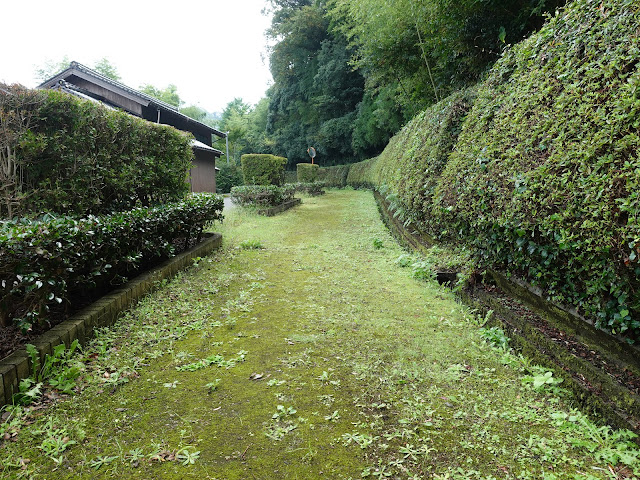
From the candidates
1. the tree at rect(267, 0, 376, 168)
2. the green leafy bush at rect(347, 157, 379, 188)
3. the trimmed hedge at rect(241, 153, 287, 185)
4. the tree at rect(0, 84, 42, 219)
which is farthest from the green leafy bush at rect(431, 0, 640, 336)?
the tree at rect(267, 0, 376, 168)

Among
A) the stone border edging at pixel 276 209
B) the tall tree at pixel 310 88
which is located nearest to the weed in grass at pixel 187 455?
the stone border edging at pixel 276 209

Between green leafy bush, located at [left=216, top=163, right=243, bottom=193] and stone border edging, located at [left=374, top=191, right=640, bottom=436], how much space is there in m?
27.2

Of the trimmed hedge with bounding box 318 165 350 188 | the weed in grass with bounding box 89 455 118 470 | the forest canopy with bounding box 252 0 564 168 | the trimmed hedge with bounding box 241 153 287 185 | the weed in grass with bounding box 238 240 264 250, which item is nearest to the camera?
the weed in grass with bounding box 89 455 118 470

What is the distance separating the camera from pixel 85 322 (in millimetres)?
2936

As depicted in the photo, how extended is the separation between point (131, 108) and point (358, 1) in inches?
447

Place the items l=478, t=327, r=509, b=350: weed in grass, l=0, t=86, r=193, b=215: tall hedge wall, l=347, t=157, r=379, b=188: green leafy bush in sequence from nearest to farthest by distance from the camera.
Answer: l=478, t=327, r=509, b=350: weed in grass → l=0, t=86, r=193, b=215: tall hedge wall → l=347, t=157, r=379, b=188: green leafy bush

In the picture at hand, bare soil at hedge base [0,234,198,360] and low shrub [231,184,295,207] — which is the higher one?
low shrub [231,184,295,207]

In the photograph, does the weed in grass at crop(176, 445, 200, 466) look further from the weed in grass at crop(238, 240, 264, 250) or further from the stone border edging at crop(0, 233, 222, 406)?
the weed in grass at crop(238, 240, 264, 250)

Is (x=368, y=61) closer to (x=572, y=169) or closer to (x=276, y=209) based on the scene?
(x=276, y=209)

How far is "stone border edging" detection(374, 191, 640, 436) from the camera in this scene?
1.93m

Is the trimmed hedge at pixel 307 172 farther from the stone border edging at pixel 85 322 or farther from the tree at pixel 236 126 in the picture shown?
the stone border edging at pixel 85 322

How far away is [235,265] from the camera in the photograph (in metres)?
5.67

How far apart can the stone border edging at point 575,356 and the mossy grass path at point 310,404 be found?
107 millimetres

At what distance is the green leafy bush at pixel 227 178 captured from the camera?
28656 mm
